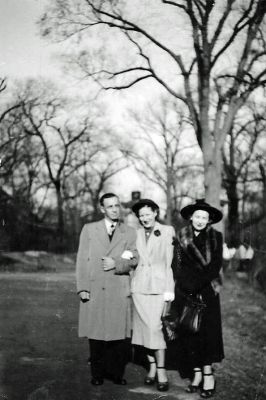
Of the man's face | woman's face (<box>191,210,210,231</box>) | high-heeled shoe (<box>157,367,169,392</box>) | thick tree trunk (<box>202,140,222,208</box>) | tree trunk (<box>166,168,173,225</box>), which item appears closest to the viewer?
high-heeled shoe (<box>157,367,169,392</box>)

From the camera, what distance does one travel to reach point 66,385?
4785 mm

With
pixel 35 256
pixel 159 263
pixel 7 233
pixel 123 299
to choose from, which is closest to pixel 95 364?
pixel 123 299

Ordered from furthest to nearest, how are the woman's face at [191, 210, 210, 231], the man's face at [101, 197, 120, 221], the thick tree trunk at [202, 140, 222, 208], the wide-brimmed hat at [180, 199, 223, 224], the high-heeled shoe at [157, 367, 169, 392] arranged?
the thick tree trunk at [202, 140, 222, 208] < the man's face at [101, 197, 120, 221] < the wide-brimmed hat at [180, 199, 223, 224] < the woman's face at [191, 210, 210, 231] < the high-heeled shoe at [157, 367, 169, 392]

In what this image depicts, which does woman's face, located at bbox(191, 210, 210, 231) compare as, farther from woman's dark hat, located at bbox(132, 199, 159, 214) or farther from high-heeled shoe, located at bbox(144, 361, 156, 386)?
high-heeled shoe, located at bbox(144, 361, 156, 386)

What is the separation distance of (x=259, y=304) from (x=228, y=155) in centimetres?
2961

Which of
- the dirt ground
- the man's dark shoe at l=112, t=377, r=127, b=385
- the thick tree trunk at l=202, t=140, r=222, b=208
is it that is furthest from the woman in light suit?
the thick tree trunk at l=202, t=140, r=222, b=208

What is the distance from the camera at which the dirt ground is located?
461cm

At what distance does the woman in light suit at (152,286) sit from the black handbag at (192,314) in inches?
7.8

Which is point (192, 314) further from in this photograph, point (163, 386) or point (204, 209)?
point (204, 209)

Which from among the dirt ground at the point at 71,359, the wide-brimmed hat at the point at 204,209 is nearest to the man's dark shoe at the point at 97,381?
the dirt ground at the point at 71,359

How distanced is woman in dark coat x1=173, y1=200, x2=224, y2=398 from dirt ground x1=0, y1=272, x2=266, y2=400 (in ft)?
1.05

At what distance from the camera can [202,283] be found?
4820 mm

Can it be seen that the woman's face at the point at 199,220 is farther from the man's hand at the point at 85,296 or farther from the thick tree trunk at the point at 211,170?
the thick tree trunk at the point at 211,170

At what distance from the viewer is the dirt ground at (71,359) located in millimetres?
4613
